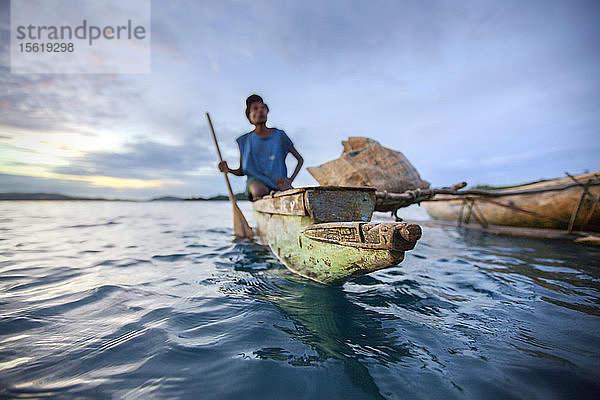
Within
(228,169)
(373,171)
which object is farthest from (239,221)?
(373,171)

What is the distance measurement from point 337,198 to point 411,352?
1.18 metres

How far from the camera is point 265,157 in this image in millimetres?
4328

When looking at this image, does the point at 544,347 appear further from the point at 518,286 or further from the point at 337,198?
the point at 337,198

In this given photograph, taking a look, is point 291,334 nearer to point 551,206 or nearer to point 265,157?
point 265,157

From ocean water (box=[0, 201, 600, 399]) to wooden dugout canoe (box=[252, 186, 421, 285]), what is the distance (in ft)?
1.06

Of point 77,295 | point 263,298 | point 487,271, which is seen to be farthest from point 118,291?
point 487,271

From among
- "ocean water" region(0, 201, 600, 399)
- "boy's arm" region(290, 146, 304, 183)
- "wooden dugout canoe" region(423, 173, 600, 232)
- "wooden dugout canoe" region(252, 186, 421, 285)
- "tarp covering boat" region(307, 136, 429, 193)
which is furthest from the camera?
"wooden dugout canoe" region(423, 173, 600, 232)

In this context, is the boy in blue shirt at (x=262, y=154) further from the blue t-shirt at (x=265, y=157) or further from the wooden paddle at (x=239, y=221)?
the wooden paddle at (x=239, y=221)

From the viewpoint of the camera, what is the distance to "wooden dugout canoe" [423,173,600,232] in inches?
227

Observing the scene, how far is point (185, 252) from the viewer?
4398mm

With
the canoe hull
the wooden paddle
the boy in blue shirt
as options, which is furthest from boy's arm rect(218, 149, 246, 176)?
the canoe hull

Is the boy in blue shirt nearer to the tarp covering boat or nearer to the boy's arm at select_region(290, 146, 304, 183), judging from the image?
A: the boy's arm at select_region(290, 146, 304, 183)

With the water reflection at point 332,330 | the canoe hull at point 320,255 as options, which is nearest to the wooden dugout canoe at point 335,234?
the canoe hull at point 320,255

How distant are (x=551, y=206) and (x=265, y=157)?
7641 millimetres
